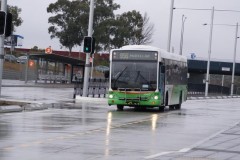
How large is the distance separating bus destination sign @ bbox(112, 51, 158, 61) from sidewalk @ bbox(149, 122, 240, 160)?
11.5 m

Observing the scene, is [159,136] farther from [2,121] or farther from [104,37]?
[104,37]

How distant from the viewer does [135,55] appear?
30188 mm

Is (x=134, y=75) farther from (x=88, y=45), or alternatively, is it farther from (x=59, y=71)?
(x=59, y=71)

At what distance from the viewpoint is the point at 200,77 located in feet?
406

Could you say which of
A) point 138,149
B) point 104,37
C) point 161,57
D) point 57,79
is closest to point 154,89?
point 161,57

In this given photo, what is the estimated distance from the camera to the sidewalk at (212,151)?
13.2m

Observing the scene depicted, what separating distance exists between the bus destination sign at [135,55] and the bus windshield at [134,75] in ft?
0.73

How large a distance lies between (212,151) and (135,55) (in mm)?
16015

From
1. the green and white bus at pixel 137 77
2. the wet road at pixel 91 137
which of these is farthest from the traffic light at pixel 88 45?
the wet road at pixel 91 137

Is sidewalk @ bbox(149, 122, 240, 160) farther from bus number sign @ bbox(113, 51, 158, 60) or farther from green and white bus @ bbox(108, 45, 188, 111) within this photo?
bus number sign @ bbox(113, 51, 158, 60)

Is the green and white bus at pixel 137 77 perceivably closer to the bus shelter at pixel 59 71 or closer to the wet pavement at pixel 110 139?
the wet pavement at pixel 110 139

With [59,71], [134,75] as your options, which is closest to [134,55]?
[134,75]

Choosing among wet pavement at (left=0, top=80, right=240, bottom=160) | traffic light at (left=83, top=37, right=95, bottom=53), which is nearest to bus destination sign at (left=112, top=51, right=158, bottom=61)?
wet pavement at (left=0, top=80, right=240, bottom=160)

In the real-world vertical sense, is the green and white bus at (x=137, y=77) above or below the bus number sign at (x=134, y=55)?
below
